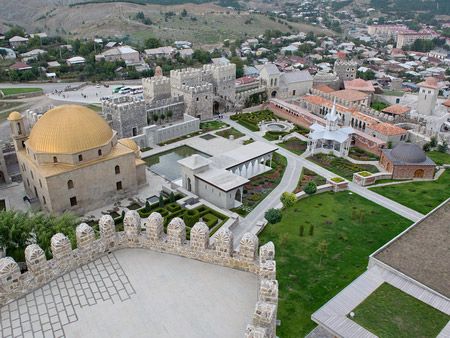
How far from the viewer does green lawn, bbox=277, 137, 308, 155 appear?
2095 inches

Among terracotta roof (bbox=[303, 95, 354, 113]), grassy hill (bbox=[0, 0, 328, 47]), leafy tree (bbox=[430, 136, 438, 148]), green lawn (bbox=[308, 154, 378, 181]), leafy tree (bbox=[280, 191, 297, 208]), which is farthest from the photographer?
grassy hill (bbox=[0, 0, 328, 47])

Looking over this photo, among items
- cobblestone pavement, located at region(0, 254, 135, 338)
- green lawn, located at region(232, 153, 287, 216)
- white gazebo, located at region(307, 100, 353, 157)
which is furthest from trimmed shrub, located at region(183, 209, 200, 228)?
white gazebo, located at region(307, 100, 353, 157)

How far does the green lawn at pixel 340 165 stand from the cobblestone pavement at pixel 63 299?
118 ft

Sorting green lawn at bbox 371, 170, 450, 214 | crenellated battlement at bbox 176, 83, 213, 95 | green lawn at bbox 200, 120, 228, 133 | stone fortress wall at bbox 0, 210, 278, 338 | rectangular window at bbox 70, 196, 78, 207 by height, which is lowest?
green lawn at bbox 371, 170, 450, 214

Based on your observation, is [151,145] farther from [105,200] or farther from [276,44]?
[276,44]

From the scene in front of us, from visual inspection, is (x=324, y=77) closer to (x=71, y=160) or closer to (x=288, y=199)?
(x=288, y=199)

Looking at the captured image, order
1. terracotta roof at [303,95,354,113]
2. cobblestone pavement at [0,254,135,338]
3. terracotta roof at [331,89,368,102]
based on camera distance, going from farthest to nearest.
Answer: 1. terracotta roof at [331,89,368,102]
2. terracotta roof at [303,95,354,113]
3. cobblestone pavement at [0,254,135,338]

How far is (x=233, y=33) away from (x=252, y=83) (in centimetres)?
9747

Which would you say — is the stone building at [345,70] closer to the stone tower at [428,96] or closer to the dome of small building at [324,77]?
the dome of small building at [324,77]

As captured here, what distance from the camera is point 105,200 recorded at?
38656mm

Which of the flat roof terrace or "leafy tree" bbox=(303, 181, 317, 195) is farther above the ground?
the flat roof terrace

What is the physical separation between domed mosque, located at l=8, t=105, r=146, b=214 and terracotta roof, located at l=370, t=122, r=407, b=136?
3571cm

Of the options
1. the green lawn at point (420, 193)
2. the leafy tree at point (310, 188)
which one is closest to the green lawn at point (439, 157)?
the green lawn at point (420, 193)

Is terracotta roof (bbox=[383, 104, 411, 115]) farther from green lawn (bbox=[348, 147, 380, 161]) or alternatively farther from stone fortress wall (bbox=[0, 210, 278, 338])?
Result: stone fortress wall (bbox=[0, 210, 278, 338])
